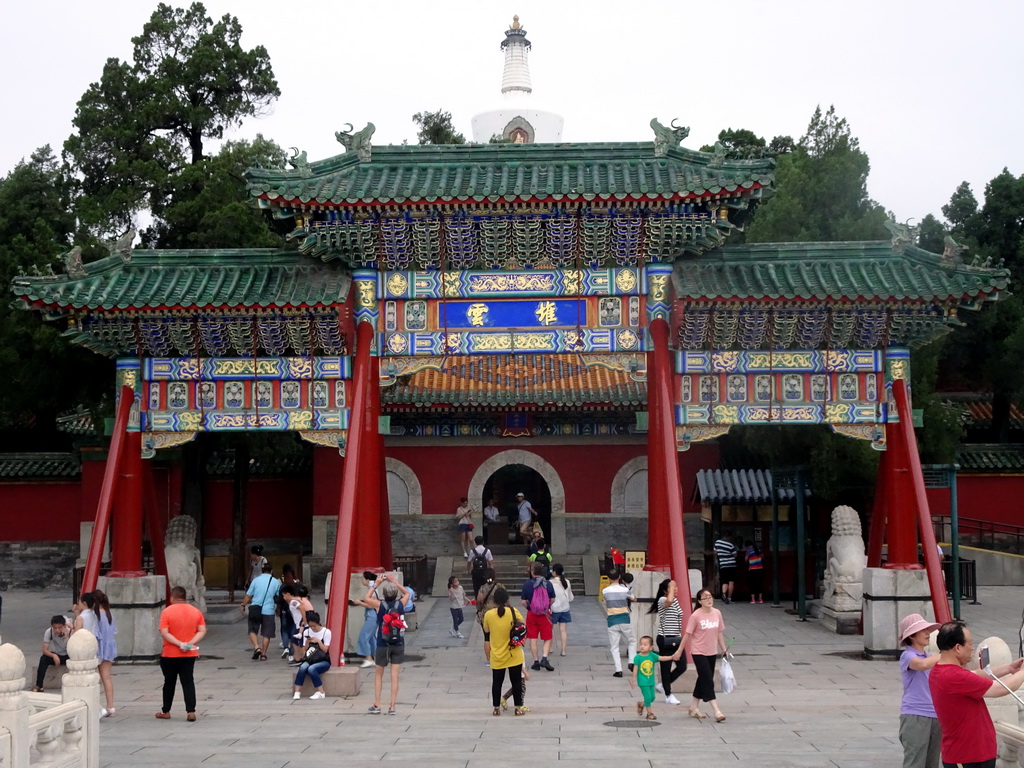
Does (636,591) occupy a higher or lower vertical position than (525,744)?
higher

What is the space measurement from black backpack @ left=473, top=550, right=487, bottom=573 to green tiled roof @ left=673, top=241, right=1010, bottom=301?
23.2 feet

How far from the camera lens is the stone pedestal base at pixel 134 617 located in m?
17.5

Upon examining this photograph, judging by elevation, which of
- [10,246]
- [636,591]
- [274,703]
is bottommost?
[274,703]

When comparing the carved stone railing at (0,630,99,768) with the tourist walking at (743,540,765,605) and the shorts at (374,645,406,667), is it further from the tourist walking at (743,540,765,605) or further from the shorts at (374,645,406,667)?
the tourist walking at (743,540,765,605)

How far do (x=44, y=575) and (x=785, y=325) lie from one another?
20207mm

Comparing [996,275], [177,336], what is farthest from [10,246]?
[996,275]

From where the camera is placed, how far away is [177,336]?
17766 millimetres

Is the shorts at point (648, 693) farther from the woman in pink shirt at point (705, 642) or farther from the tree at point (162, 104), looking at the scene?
the tree at point (162, 104)

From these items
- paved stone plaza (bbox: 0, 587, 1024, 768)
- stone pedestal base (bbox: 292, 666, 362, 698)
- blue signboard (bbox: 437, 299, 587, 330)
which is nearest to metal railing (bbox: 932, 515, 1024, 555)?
paved stone plaza (bbox: 0, 587, 1024, 768)

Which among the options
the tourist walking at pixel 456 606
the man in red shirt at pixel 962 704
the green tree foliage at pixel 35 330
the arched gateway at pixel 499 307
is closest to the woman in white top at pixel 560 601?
the arched gateway at pixel 499 307

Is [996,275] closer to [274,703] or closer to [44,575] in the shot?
[274,703]

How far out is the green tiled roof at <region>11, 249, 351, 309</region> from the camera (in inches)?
675

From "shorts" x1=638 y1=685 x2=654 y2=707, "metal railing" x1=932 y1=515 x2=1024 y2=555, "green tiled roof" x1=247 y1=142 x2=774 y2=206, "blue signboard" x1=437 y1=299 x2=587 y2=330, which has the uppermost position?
"green tiled roof" x1=247 y1=142 x2=774 y2=206

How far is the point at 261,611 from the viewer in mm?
17781
